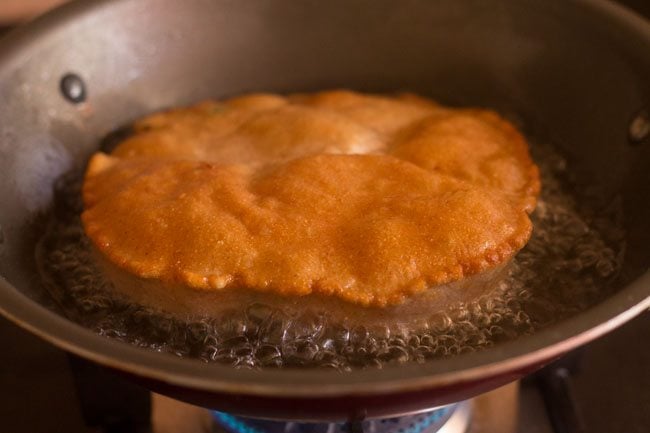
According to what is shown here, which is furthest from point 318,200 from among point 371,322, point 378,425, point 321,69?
point 321,69

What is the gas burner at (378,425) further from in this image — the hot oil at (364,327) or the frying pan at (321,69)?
the frying pan at (321,69)

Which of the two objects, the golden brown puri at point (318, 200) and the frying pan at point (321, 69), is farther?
the frying pan at point (321, 69)

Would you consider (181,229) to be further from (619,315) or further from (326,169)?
(619,315)

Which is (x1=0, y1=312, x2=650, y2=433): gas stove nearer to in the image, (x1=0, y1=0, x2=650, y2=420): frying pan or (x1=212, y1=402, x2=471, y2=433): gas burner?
(x1=212, y1=402, x2=471, y2=433): gas burner

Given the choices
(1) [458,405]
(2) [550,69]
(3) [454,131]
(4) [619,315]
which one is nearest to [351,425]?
(1) [458,405]

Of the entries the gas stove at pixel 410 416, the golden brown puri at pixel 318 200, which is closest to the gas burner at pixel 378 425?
the gas stove at pixel 410 416
